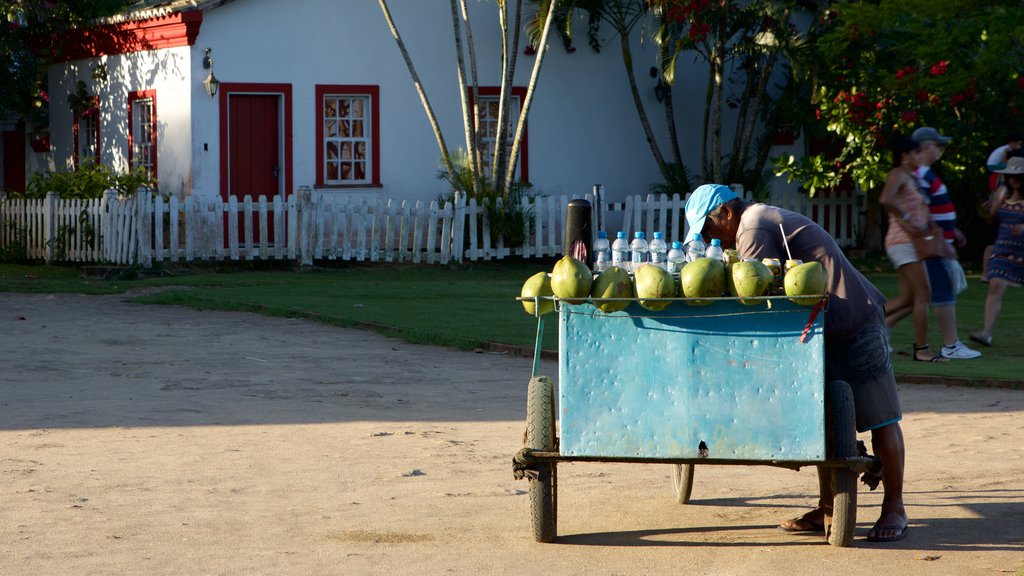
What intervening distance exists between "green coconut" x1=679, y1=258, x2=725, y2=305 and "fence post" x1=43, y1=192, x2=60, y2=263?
16607 millimetres

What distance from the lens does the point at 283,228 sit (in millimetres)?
20594

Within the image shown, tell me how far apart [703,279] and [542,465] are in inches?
39.1

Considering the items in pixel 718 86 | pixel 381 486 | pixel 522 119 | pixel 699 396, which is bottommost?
pixel 381 486

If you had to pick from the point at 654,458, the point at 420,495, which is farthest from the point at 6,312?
the point at 654,458

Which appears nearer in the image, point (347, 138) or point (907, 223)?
point (907, 223)

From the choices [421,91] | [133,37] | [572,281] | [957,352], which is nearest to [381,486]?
[572,281]

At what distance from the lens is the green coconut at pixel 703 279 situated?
5535 millimetres

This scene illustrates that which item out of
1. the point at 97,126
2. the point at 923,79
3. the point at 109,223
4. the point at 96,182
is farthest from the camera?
the point at 97,126

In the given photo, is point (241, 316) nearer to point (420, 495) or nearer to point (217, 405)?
point (217, 405)

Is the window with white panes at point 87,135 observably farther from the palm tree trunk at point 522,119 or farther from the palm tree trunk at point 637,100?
the palm tree trunk at point 637,100

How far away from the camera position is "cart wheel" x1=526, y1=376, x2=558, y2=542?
5.76 m

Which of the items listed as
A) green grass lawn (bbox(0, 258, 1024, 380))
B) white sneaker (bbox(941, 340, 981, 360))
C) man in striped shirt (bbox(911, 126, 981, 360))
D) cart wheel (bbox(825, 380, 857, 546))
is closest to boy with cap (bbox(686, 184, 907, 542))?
cart wheel (bbox(825, 380, 857, 546))

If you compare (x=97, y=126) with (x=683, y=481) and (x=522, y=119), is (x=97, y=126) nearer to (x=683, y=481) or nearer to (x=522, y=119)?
(x=522, y=119)

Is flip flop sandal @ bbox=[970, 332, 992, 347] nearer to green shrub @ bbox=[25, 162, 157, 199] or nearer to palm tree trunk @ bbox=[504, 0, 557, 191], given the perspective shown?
palm tree trunk @ bbox=[504, 0, 557, 191]
